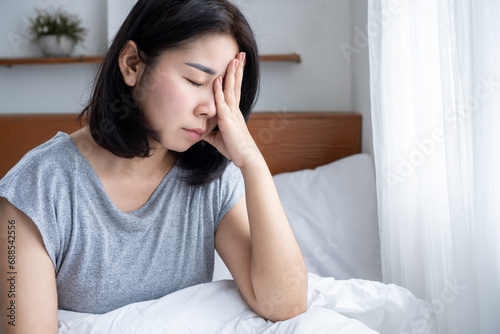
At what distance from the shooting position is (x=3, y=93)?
94.1 inches

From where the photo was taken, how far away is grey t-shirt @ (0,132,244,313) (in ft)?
3.06

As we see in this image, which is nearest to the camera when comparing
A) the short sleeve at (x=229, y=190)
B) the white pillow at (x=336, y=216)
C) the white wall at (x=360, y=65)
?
the short sleeve at (x=229, y=190)

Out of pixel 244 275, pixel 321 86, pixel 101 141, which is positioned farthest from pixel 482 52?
pixel 321 86

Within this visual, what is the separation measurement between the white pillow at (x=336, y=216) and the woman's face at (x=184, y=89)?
63 centimetres

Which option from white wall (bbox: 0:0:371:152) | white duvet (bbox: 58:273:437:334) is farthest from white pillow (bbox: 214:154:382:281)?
white duvet (bbox: 58:273:437:334)

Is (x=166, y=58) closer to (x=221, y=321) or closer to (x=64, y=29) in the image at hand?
(x=221, y=321)

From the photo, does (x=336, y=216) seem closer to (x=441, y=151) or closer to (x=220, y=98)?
(x=441, y=151)

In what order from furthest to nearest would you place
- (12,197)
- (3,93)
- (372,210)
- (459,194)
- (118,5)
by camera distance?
1. (3,93)
2. (118,5)
3. (372,210)
4. (459,194)
5. (12,197)

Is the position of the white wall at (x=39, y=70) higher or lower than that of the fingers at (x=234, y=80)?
higher

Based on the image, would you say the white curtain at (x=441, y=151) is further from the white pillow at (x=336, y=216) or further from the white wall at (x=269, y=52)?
the white wall at (x=269, y=52)

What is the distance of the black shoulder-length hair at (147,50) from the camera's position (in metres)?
0.94

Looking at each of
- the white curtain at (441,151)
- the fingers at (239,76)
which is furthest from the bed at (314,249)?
the fingers at (239,76)

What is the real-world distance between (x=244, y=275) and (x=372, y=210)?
857mm

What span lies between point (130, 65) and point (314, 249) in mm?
912
